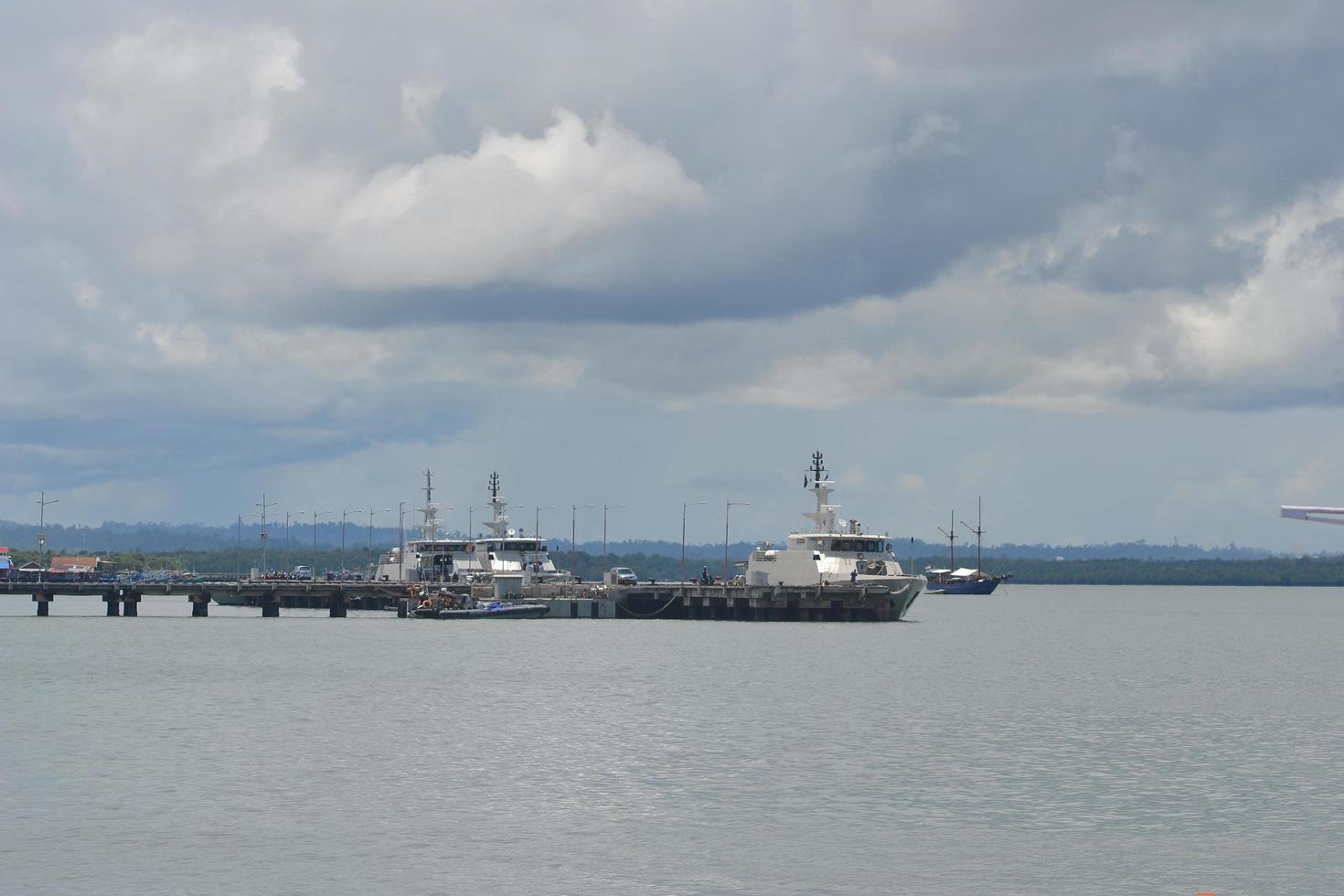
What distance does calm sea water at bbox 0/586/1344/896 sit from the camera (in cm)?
4162

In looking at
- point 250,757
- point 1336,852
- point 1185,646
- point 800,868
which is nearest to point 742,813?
point 800,868

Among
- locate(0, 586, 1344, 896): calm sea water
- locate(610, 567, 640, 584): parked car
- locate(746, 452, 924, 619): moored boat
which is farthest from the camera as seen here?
locate(610, 567, 640, 584): parked car

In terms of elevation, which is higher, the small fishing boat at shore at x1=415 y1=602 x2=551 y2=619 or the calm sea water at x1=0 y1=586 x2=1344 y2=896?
the small fishing boat at shore at x1=415 y1=602 x2=551 y2=619

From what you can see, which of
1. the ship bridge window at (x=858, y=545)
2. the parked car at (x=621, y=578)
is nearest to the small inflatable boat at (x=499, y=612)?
the parked car at (x=621, y=578)

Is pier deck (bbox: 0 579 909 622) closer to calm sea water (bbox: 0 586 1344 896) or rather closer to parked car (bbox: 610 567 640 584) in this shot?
parked car (bbox: 610 567 640 584)

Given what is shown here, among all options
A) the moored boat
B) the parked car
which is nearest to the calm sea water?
the moored boat

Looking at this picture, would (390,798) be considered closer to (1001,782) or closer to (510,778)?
(510,778)

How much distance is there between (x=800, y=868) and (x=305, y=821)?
1498 centimetres

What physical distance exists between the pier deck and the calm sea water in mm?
37702

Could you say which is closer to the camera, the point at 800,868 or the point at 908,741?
the point at 800,868

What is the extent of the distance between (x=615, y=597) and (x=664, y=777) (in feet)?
379

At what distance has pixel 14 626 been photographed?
549ft

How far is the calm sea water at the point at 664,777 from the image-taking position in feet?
137

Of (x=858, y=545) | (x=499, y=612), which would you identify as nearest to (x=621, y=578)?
(x=499, y=612)
